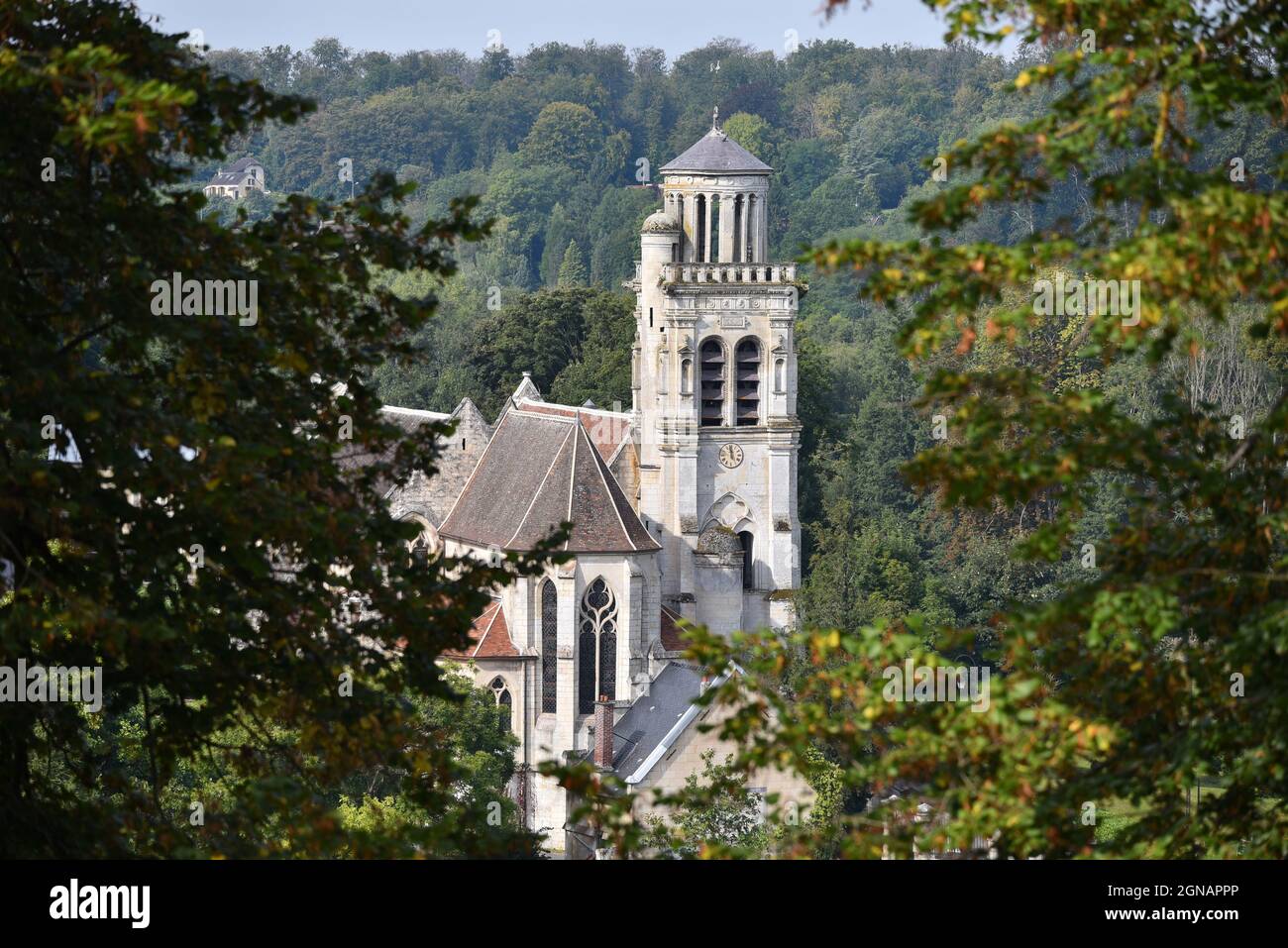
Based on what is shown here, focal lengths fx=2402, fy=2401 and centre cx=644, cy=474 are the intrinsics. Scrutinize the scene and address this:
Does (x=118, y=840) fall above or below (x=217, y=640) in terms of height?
below

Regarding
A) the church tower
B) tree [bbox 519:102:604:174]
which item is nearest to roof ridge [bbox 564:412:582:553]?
the church tower

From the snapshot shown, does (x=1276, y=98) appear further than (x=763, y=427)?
No

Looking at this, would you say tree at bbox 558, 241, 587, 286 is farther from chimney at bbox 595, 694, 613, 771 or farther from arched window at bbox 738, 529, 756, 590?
chimney at bbox 595, 694, 613, 771

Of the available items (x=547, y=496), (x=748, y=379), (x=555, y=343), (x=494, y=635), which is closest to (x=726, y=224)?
(x=748, y=379)

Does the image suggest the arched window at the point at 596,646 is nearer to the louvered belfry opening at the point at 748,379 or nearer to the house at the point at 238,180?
the louvered belfry opening at the point at 748,379

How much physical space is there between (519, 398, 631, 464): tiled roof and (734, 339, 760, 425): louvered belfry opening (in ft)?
12.0

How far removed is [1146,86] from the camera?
15.5m

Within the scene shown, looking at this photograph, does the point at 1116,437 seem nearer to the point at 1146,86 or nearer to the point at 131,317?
the point at 1146,86

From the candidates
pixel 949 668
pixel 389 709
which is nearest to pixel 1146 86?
pixel 949 668

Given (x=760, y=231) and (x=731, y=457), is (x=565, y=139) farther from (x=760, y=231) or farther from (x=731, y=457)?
(x=731, y=457)

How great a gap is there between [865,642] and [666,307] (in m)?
51.2

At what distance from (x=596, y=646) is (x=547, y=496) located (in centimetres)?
421

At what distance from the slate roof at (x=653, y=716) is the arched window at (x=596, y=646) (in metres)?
2.24
